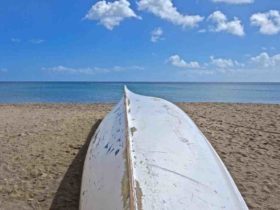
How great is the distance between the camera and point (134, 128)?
3.66 metres

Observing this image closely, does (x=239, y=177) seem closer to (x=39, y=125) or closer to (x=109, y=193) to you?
(x=109, y=193)

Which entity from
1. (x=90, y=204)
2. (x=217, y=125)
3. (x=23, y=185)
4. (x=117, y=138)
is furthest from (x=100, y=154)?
(x=217, y=125)

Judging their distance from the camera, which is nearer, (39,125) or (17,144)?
(17,144)

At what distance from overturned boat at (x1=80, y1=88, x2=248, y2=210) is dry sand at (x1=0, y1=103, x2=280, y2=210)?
29.8 inches

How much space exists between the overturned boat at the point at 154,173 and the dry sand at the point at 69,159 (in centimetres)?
76

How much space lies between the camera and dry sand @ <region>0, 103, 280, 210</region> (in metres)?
3.93

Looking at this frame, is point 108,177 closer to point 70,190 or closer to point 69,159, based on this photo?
point 70,190

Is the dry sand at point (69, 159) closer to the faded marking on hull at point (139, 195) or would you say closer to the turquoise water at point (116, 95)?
the faded marking on hull at point (139, 195)

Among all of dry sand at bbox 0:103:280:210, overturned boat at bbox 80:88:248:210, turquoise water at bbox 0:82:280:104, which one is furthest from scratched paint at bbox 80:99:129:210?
turquoise water at bbox 0:82:280:104

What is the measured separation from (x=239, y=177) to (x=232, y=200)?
1.93 metres

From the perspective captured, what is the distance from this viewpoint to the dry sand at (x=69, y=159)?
3.93 meters

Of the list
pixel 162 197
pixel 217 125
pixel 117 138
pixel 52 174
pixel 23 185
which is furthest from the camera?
pixel 217 125

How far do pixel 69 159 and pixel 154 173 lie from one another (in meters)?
2.85

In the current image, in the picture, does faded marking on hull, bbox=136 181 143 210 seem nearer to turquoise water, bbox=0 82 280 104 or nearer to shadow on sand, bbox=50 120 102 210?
shadow on sand, bbox=50 120 102 210
